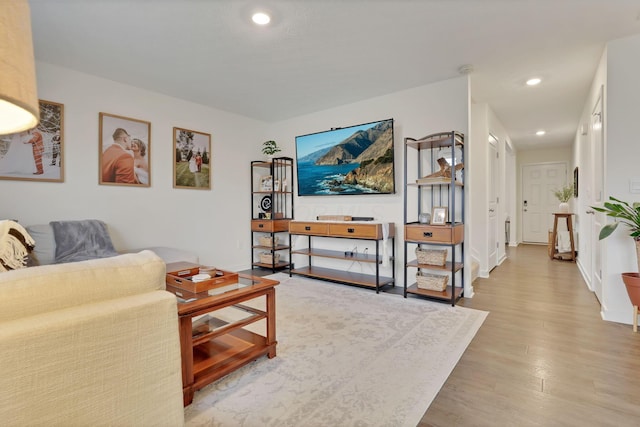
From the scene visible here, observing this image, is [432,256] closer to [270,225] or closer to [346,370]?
[346,370]

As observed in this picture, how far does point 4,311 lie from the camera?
839 millimetres

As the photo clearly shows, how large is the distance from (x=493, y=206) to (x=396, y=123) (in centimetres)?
239

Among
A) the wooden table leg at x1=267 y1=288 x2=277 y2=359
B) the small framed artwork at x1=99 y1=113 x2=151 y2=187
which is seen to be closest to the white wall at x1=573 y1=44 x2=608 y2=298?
the wooden table leg at x1=267 y1=288 x2=277 y2=359

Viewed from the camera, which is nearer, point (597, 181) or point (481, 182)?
point (597, 181)

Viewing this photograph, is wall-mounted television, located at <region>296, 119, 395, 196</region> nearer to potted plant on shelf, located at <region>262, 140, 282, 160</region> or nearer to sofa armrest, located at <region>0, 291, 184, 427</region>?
potted plant on shelf, located at <region>262, 140, 282, 160</region>

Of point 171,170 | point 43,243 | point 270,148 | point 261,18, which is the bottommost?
point 43,243

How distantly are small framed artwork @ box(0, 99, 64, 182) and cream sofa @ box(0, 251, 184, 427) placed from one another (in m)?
2.79

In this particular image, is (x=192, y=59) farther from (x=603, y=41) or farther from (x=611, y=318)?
(x=611, y=318)

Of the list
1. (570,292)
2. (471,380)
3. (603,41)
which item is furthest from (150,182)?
(570,292)

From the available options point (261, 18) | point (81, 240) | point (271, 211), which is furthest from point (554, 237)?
point (81, 240)

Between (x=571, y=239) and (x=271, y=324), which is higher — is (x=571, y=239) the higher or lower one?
the higher one

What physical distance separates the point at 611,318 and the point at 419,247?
5.65 ft

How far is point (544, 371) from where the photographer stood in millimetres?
1938

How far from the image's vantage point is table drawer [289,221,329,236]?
4.04 meters
